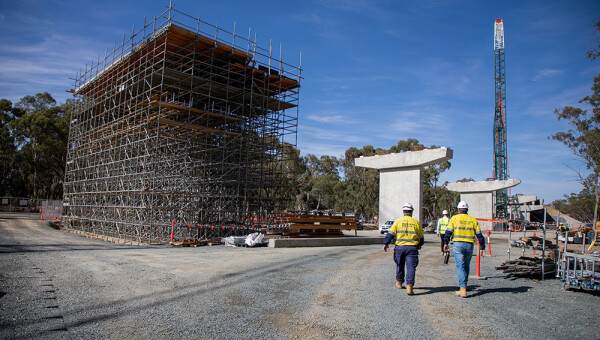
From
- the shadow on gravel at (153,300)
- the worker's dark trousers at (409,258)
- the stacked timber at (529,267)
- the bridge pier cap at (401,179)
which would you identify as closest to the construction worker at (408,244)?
the worker's dark trousers at (409,258)

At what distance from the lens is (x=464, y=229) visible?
7.26 metres

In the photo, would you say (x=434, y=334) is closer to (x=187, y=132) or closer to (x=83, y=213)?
(x=187, y=132)

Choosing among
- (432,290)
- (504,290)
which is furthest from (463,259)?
(504,290)

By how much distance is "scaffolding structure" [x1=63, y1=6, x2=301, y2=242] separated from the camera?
21073 millimetres

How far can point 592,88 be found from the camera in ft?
107

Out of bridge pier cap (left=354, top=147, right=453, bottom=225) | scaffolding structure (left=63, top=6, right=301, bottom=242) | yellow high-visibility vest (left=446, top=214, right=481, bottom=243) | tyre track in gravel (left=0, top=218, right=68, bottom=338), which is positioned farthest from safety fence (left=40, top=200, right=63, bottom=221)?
yellow high-visibility vest (left=446, top=214, right=481, bottom=243)

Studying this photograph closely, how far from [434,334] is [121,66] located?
90.1ft

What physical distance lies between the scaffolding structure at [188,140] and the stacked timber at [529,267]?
14.8 meters

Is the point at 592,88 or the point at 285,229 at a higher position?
the point at 592,88

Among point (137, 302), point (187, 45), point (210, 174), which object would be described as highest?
point (187, 45)

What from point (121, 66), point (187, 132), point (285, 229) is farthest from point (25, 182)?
point (285, 229)

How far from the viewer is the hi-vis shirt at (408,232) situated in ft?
23.1

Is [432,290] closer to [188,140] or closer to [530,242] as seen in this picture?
[530,242]

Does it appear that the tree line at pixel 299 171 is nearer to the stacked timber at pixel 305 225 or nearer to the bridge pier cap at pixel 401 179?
the bridge pier cap at pixel 401 179
